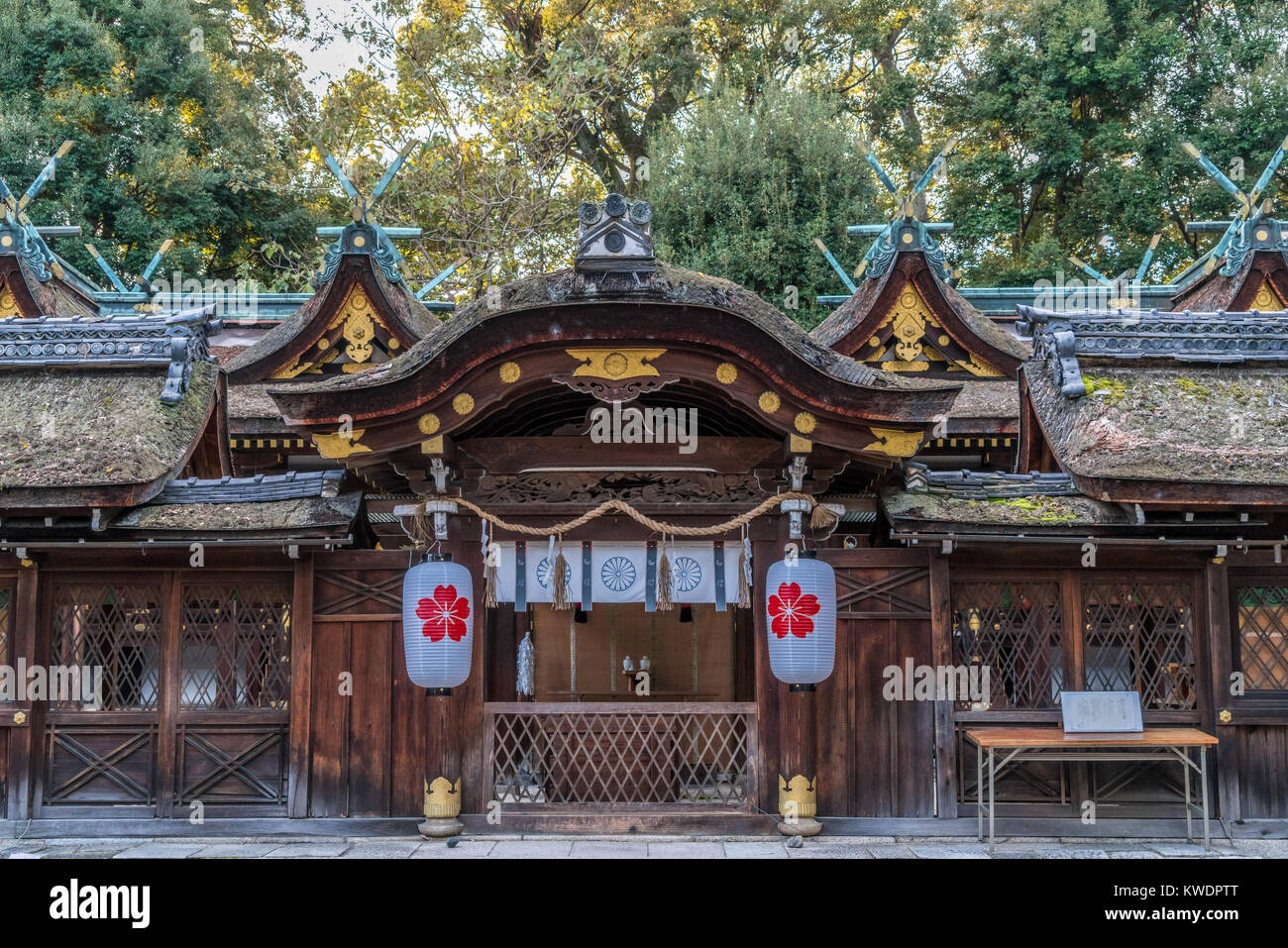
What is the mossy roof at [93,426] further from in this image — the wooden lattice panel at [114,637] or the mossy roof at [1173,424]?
the mossy roof at [1173,424]

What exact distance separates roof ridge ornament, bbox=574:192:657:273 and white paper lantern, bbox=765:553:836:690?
3.02 m

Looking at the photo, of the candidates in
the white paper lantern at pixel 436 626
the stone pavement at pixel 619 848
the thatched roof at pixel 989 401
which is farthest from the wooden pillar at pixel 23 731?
the thatched roof at pixel 989 401

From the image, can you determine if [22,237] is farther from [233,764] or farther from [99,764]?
[233,764]

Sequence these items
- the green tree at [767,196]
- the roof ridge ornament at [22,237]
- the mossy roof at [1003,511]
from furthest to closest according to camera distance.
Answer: the green tree at [767,196] < the roof ridge ornament at [22,237] < the mossy roof at [1003,511]

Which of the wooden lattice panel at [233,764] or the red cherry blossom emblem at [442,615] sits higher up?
the red cherry blossom emblem at [442,615]

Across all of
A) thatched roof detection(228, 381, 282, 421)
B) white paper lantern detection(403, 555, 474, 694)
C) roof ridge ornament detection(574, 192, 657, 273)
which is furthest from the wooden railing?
thatched roof detection(228, 381, 282, 421)

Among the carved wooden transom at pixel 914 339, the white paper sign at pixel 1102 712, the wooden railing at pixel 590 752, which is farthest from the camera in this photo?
the carved wooden transom at pixel 914 339

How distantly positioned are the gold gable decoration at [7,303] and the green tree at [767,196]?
13.9 metres

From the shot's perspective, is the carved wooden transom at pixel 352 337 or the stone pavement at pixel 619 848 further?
the carved wooden transom at pixel 352 337

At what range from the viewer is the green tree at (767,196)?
25141 mm

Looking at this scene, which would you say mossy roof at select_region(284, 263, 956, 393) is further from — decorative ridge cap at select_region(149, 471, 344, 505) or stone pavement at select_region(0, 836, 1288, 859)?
stone pavement at select_region(0, 836, 1288, 859)

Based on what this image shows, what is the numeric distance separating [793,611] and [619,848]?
2540 mm

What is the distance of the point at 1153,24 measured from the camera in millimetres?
28125

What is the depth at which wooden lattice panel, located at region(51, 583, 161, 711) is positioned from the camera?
10367 mm
